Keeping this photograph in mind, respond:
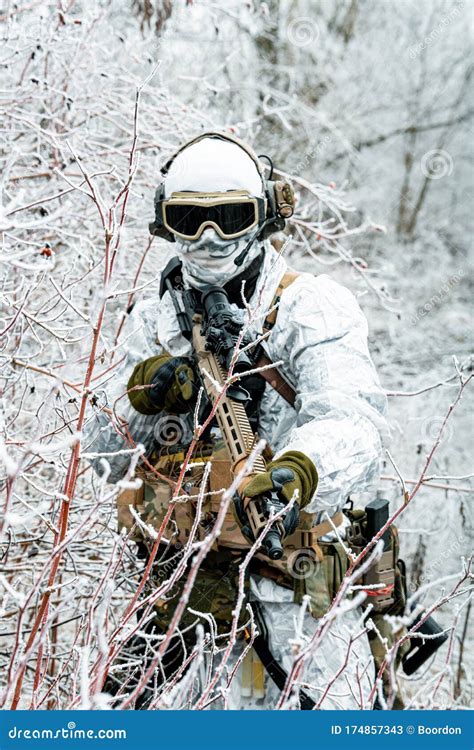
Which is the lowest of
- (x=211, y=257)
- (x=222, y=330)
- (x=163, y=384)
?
(x=163, y=384)

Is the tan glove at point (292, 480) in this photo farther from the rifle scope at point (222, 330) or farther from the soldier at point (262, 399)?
the rifle scope at point (222, 330)

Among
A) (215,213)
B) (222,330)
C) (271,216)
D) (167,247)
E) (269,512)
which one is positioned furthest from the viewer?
(167,247)

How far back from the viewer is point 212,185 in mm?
2670

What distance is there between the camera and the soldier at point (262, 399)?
2.59 meters

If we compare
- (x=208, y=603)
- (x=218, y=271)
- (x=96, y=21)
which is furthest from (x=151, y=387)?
(x=96, y=21)

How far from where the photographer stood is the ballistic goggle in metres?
2.64

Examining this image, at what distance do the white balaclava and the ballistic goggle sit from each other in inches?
0.8

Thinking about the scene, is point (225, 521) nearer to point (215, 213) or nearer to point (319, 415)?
point (319, 415)

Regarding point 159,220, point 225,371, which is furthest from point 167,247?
point 225,371

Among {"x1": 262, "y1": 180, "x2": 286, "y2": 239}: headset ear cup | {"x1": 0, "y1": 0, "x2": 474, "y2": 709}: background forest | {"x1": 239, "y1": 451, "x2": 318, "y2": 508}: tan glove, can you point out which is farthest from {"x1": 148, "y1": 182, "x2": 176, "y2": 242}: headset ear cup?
{"x1": 239, "y1": 451, "x2": 318, "y2": 508}: tan glove

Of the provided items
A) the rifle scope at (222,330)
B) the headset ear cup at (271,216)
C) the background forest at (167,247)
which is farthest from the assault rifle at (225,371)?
the headset ear cup at (271,216)

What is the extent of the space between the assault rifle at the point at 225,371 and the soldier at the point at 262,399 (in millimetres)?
42

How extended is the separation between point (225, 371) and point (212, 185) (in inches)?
19.2
